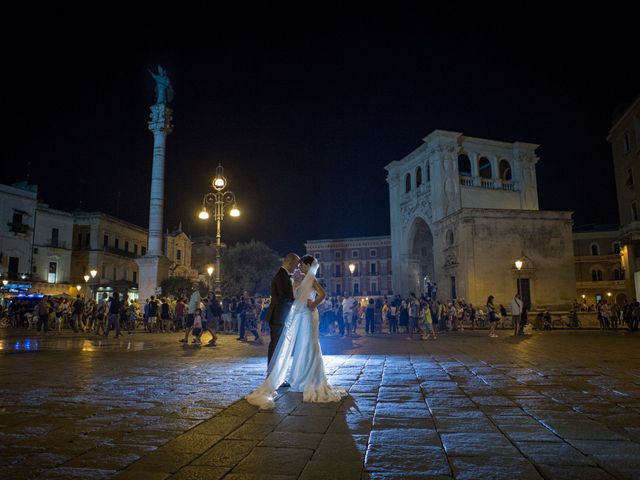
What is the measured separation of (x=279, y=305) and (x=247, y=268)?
158 feet

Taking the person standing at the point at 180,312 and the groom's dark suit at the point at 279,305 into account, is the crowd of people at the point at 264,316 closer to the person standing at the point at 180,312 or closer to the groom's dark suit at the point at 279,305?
the person standing at the point at 180,312

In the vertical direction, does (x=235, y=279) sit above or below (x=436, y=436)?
above

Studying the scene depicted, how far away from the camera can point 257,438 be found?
3439 millimetres

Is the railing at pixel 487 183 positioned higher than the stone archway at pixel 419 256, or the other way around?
the railing at pixel 487 183

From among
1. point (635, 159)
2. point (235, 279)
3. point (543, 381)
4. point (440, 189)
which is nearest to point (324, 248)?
point (235, 279)

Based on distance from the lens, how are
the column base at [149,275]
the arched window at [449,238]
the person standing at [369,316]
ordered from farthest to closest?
the arched window at [449,238] < the column base at [149,275] < the person standing at [369,316]

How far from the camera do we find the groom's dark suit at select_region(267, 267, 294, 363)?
6.33 metres

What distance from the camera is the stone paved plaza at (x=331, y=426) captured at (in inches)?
109

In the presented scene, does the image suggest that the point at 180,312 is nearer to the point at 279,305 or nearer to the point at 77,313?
the point at 77,313

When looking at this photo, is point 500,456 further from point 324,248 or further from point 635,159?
point 324,248

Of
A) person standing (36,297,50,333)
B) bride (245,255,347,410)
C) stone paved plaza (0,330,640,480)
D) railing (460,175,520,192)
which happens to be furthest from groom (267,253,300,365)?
railing (460,175,520,192)

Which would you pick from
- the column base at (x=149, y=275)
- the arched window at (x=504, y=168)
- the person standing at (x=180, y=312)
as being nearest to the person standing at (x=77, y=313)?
the person standing at (x=180, y=312)

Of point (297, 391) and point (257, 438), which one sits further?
point (297, 391)

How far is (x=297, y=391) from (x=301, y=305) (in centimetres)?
104
